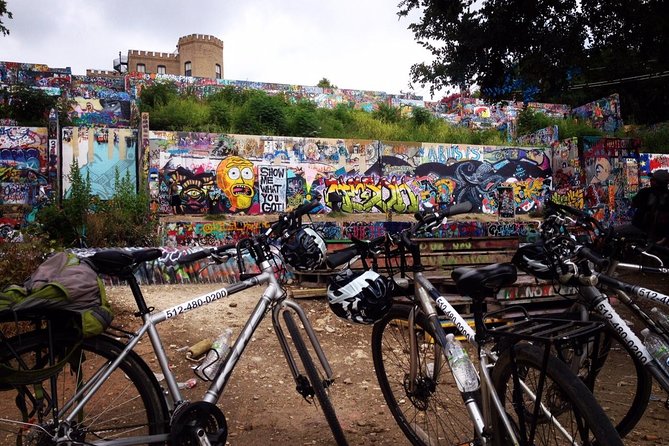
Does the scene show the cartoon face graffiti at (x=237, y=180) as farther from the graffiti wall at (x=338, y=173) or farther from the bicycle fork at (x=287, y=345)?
the bicycle fork at (x=287, y=345)

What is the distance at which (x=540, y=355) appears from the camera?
192 cm

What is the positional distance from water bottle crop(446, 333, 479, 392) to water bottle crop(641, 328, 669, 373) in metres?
1.02

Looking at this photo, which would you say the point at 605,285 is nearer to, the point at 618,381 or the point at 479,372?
the point at 479,372

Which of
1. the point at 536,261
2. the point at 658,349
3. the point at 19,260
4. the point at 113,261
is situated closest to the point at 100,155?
the point at 19,260

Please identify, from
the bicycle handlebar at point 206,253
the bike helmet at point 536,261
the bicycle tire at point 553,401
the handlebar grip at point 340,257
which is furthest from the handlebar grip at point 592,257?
the bicycle handlebar at point 206,253

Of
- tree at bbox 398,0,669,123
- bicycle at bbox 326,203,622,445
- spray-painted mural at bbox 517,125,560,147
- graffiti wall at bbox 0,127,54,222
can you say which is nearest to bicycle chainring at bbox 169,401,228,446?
bicycle at bbox 326,203,622,445

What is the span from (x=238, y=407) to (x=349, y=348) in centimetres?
172

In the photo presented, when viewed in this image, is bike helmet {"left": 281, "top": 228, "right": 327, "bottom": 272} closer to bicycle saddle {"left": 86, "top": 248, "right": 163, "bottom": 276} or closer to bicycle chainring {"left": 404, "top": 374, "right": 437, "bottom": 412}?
bicycle saddle {"left": 86, "top": 248, "right": 163, "bottom": 276}

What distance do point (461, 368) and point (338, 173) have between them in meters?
13.3

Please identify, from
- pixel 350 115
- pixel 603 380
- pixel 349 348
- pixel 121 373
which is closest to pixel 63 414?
pixel 121 373

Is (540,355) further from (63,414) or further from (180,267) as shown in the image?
(180,267)

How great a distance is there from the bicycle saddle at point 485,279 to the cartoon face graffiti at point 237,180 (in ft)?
41.8

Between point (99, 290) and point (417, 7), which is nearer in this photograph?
point (99, 290)

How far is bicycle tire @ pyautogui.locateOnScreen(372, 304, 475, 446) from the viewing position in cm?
278
